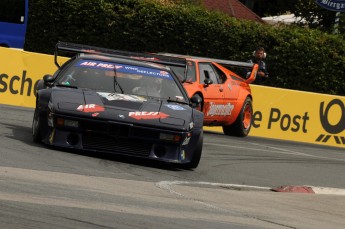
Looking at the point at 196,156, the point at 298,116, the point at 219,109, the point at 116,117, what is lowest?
the point at 298,116

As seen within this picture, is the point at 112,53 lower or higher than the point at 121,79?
higher

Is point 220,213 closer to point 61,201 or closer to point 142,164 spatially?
point 61,201

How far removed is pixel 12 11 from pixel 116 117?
15856mm

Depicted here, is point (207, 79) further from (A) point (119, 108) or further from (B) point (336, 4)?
(B) point (336, 4)

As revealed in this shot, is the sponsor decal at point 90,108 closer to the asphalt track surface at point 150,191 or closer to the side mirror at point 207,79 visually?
the asphalt track surface at point 150,191

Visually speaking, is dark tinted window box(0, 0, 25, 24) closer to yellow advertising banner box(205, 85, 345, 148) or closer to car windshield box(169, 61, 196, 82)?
yellow advertising banner box(205, 85, 345, 148)

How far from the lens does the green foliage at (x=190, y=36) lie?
27.1m

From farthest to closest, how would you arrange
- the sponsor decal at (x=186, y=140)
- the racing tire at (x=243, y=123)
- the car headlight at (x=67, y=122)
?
1. the racing tire at (x=243, y=123)
2. the sponsor decal at (x=186, y=140)
3. the car headlight at (x=67, y=122)

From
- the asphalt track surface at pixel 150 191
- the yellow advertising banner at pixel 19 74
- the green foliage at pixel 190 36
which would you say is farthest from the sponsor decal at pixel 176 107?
the green foliage at pixel 190 36

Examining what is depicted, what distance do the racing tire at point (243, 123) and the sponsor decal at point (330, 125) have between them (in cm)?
191

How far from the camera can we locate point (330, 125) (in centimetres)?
2195

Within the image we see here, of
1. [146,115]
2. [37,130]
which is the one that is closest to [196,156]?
[146,115]

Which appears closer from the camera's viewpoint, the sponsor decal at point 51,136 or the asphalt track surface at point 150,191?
the asphalt track surface at point 150,191

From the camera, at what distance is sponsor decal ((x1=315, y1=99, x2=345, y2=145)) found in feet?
72.0
